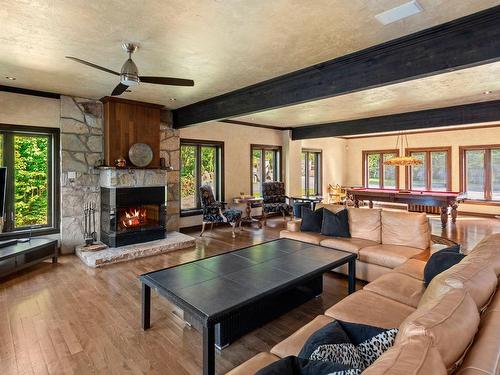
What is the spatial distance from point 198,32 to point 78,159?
3734 mm

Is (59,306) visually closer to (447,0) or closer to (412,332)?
(412,332)

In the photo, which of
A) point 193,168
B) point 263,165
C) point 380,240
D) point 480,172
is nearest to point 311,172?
point 263,165

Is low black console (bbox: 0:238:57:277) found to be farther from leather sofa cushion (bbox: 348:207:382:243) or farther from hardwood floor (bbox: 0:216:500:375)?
leather sofa cushion (bbox: 348:207:382:243)

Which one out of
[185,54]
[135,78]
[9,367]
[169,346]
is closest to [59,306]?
[9,367]

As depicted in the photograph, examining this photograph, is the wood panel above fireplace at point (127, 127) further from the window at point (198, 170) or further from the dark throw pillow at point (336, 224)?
the dark throw pillow at point (336, 224)

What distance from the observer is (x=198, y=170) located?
7.30 m

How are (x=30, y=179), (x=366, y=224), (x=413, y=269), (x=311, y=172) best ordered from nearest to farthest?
1. (x=413, y=269)
2. (x=366, y=224)
3. (x=30, y=179)
4. (x=311, y=172)

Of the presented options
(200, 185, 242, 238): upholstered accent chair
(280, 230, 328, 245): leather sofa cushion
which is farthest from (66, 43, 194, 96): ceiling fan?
(200, 185, 242, 238): upholstered accent chair

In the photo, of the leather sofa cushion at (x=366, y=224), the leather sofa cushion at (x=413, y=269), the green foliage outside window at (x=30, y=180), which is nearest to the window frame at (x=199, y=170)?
the green foliage outside window at (x=30, y=180)

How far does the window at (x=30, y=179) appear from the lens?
4.73 metres

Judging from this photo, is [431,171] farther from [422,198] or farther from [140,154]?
[140,154]

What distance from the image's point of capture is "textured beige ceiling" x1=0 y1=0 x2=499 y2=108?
2381 millimetres

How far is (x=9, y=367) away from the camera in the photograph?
2.21 m

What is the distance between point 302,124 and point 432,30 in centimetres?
566
